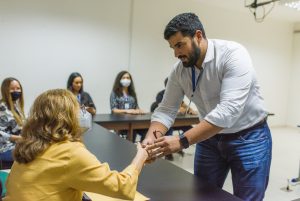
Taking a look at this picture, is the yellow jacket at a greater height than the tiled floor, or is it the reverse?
the yellow jacket

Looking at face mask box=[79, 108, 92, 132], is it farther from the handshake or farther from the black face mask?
the black face mask

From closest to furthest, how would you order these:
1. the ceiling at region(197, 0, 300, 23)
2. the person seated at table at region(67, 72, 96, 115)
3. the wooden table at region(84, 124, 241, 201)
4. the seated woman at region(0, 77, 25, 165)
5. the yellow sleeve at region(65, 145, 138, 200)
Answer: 1. the yellow sleeve at region(65, 145, 138, 200)
2. the wooden table at region(84, 124, 241, 201)
3. the seated woman at region(0, 77, 25, 165)
4. the person seated at table at region(67, 72, 96, 115)
5. the ceiling at region(197, 0, 300, 23)

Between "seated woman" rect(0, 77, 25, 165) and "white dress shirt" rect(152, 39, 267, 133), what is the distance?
5.00 ft

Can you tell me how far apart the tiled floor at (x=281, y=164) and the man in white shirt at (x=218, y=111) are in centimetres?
163

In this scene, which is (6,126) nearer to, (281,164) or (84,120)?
(84,120)

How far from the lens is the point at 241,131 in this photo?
1.48 meters

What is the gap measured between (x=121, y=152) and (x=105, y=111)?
3308 millimetres

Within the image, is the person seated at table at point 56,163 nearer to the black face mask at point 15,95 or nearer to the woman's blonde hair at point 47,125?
the woman's blonde hair at point 47,125

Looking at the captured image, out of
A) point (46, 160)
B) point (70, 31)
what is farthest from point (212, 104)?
point (70, 31)

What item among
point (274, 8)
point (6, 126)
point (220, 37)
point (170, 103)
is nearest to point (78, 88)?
point (6, 126)

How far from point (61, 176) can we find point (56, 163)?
47 mm

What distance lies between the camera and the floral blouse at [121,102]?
14.0 feet

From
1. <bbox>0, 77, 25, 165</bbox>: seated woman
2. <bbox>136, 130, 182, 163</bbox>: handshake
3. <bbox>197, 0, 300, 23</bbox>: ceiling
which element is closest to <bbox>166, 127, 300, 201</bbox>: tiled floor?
<bbox>136, 130, 182, 163</bbox>: handshake

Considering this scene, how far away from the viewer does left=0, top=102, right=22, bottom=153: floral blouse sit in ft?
8.57
